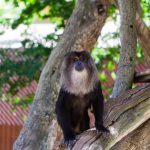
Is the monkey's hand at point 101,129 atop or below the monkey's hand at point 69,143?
atop

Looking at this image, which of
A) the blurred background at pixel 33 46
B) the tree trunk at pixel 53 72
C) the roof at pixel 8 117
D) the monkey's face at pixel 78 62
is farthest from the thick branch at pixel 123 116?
the roof at pixel 8 117

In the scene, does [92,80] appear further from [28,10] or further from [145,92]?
[28,10]

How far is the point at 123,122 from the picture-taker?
197 inches

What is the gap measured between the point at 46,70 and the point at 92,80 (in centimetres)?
117

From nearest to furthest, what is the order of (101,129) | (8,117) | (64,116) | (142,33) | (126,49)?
(101,129)
(64,116)
(126,49)
(142,33)
(8,117)

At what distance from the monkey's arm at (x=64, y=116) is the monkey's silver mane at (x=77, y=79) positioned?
7 cm

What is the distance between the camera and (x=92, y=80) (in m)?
5.09

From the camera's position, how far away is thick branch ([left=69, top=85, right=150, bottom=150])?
486 centimetres

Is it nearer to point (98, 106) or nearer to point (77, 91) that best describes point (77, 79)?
point (77, 91)

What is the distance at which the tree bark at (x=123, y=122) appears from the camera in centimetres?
482

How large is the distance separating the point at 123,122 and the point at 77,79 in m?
0.53

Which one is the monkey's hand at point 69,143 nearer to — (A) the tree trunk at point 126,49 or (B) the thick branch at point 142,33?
(A) the tree trunk at point 126,49

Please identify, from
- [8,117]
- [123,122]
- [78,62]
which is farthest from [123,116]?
[8,117]

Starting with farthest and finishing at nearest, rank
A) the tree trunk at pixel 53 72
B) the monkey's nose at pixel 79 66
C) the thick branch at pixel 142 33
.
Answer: the thick branch at pixel 142 33, the tree trunk at pixel 53 72, the monkey's nose at pixel 79 66
